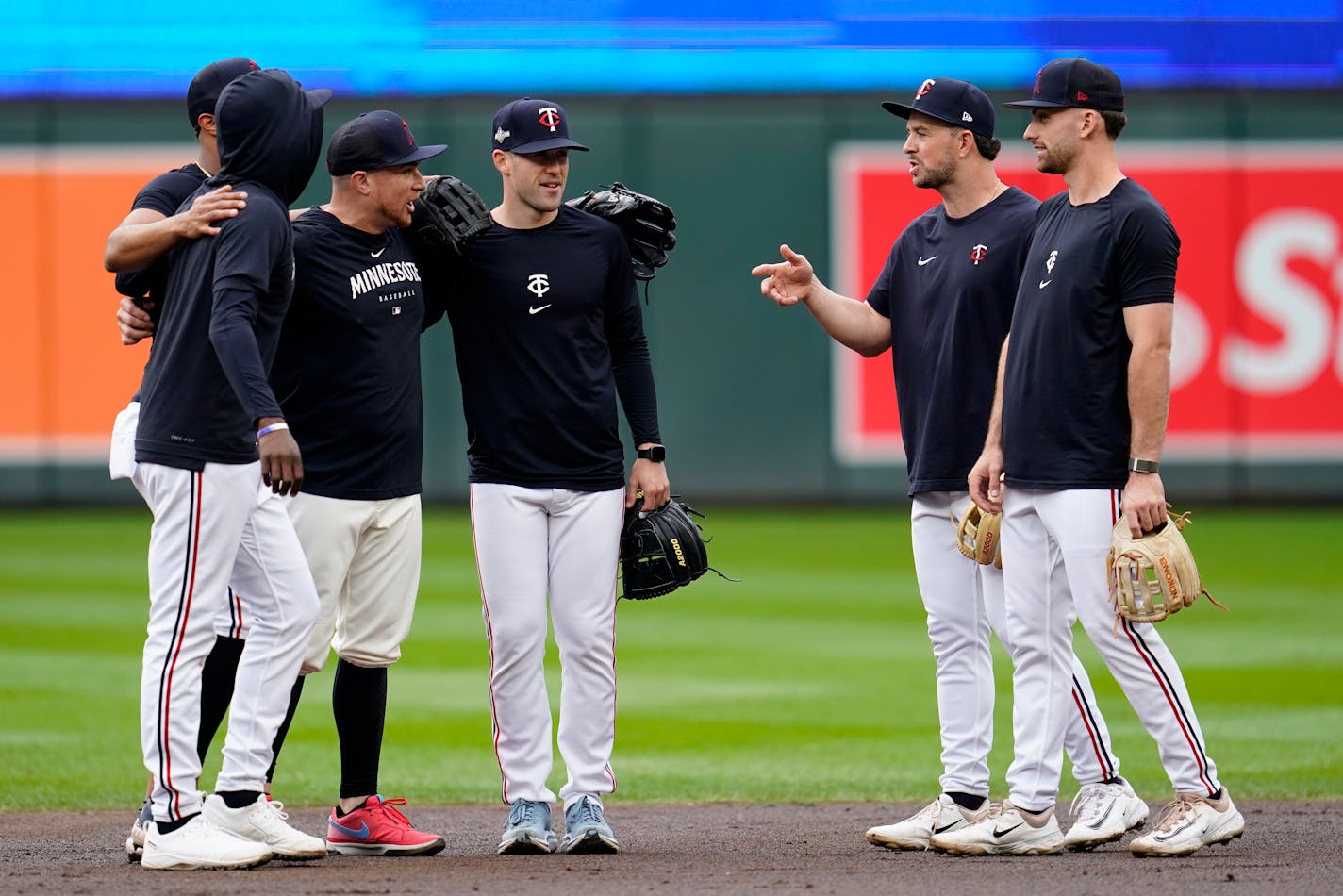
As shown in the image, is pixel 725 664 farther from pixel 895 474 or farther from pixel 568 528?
pixel 895 474

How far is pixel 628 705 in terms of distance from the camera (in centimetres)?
887

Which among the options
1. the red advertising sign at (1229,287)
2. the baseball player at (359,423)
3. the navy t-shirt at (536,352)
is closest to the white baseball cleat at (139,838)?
the baseball player at (359,423)

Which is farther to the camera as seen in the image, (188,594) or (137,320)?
(137,320)

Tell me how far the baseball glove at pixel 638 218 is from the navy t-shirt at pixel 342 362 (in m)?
0.74

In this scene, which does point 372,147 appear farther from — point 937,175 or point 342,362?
point 937,175

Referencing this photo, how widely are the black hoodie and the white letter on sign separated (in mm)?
14145

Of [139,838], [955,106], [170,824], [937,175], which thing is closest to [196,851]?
[170,824]

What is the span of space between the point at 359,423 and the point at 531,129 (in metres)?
1.07

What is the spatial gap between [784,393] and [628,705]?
9.62 meters

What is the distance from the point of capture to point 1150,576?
→ 207 inches

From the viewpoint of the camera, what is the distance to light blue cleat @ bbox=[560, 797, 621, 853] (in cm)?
561

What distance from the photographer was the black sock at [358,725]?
5723mm

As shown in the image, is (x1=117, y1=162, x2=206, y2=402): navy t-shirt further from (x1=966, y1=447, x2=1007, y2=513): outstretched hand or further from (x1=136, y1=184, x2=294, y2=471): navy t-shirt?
(x1=966, y1=447, x2=1007, y2=513): outstretched hand

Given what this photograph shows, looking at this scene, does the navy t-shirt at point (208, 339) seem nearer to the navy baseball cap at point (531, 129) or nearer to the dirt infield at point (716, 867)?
the navy baseball cap at point (531, 129)
